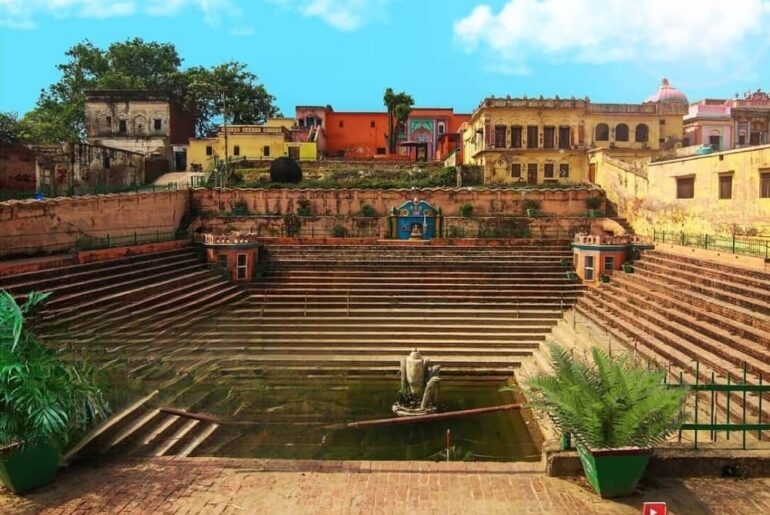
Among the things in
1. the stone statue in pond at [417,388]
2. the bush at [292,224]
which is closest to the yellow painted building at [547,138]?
the bush at [292,224]

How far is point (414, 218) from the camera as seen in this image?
90.7 feet

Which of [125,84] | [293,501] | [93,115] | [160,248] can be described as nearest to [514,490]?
[293,501]

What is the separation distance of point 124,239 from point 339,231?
32.1 ft

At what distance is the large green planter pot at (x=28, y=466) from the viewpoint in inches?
271

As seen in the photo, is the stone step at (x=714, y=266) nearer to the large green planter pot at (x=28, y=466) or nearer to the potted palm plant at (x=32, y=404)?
the potted palm plant at (x=32, y=404)

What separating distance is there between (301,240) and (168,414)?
15099 millimetres

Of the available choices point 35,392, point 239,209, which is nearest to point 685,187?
point 239,209

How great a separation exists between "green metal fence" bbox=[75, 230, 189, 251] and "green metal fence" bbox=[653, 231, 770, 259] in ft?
66.5

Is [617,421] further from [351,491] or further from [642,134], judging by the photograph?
[642,134]

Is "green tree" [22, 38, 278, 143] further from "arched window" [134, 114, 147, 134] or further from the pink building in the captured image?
the pink building

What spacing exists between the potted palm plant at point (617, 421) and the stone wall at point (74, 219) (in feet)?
55.2

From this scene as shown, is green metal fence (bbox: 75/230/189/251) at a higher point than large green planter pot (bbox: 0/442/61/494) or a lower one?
higher

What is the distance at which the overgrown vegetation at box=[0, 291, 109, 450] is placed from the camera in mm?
6773

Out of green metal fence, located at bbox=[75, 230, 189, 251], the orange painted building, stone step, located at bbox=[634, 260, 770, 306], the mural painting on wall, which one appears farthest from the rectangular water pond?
the orange painted building
